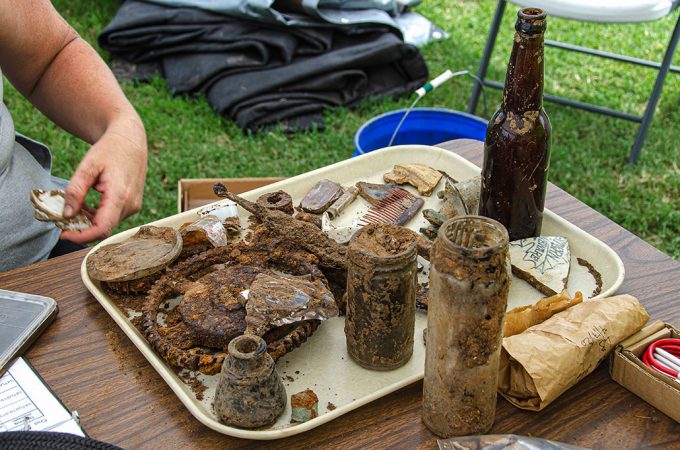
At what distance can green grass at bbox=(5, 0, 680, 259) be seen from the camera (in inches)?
114

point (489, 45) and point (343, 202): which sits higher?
point (343, 202)

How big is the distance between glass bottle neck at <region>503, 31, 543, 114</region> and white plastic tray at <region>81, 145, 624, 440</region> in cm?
31

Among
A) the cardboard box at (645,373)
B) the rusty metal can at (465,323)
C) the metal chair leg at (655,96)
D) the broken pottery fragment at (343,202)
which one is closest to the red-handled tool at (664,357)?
the cardboard box at (645,373)

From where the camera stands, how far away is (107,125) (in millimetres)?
1541

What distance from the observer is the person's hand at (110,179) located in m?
1.30

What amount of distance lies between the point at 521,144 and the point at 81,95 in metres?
1.00

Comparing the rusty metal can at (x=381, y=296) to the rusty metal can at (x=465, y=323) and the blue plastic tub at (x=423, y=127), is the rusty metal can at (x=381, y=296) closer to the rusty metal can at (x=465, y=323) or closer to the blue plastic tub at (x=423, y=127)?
the rusty metal can at (x=465, y=323)

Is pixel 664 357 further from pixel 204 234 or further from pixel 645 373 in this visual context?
pixel 204 234

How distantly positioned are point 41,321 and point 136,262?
0.60 ft

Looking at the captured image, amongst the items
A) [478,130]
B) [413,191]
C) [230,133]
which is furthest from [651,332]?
[230,133]

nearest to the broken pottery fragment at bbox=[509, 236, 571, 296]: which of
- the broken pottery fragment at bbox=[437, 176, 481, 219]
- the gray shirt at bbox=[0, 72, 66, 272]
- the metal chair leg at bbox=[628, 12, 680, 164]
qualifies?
the broken pottery fragment at bbox=[437, 176, 481, 219]

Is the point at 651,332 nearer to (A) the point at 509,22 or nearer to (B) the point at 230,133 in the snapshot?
(B) the point at 230,133

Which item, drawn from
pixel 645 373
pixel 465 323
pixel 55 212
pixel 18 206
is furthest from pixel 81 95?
pixel 645 373

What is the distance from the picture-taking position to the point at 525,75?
114 centimetres
